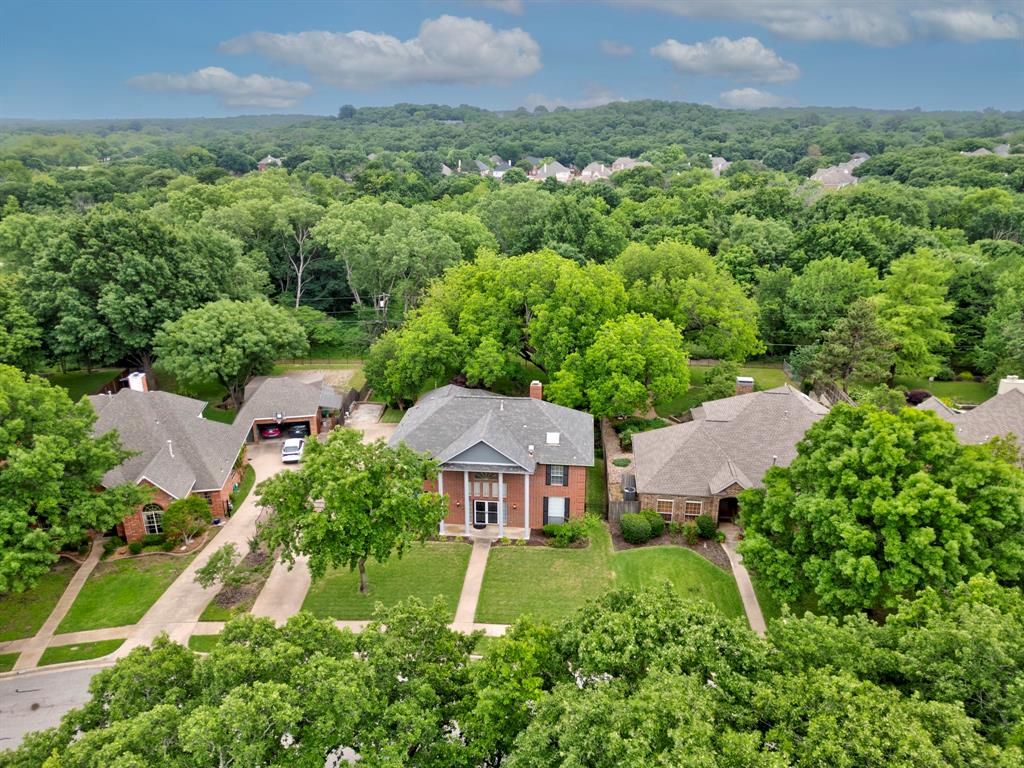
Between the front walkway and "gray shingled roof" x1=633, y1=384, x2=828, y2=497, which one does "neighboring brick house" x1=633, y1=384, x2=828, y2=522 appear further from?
the front walkway

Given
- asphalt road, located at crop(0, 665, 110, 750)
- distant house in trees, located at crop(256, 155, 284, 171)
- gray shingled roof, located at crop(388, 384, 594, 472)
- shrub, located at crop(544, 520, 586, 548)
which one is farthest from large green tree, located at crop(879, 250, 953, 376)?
distant house in trees, located at crop(256, 155, 284, 171)

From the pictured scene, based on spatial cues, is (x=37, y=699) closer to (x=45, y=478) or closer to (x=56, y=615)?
(x=56, y=615)

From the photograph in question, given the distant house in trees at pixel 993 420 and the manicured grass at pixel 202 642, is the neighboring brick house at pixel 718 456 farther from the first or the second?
the manicured grass at pixel 202 642

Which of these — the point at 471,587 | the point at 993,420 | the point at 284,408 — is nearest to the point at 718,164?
the point at 993,420

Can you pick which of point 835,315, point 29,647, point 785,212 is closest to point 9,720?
point 29,647

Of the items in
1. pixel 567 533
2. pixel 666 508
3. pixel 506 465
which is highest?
pixel 506 465
